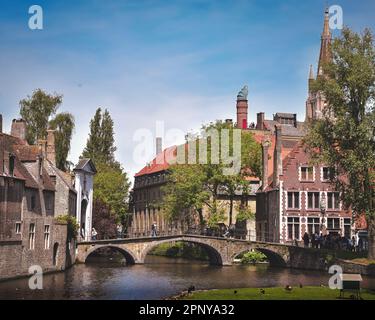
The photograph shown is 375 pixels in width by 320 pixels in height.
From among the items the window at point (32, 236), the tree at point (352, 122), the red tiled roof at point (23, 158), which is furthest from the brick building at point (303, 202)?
the window at point (32, 236)

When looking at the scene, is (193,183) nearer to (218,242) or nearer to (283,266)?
(218,242)

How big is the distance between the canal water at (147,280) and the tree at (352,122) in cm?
644

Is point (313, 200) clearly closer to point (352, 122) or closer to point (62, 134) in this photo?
point (352, 122)

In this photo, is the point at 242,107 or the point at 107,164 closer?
the point at 107,164

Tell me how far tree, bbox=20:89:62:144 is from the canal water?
17121 mm

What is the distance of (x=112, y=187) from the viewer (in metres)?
88.4

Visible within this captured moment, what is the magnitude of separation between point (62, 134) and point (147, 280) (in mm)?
29453

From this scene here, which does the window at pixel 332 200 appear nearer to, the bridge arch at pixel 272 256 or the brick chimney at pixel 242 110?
the bridge arch at pixel 272 256

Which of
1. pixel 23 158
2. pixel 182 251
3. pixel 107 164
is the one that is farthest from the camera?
pixel 107 164

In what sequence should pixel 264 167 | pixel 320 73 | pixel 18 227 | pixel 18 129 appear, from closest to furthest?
pixel 18 227
pixel 18 129
pixel 264 167
pixel 320 73

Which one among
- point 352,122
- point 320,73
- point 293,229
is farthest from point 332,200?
point 320,73

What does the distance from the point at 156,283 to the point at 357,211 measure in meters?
15.5

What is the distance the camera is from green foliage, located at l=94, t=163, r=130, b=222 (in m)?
87.6
